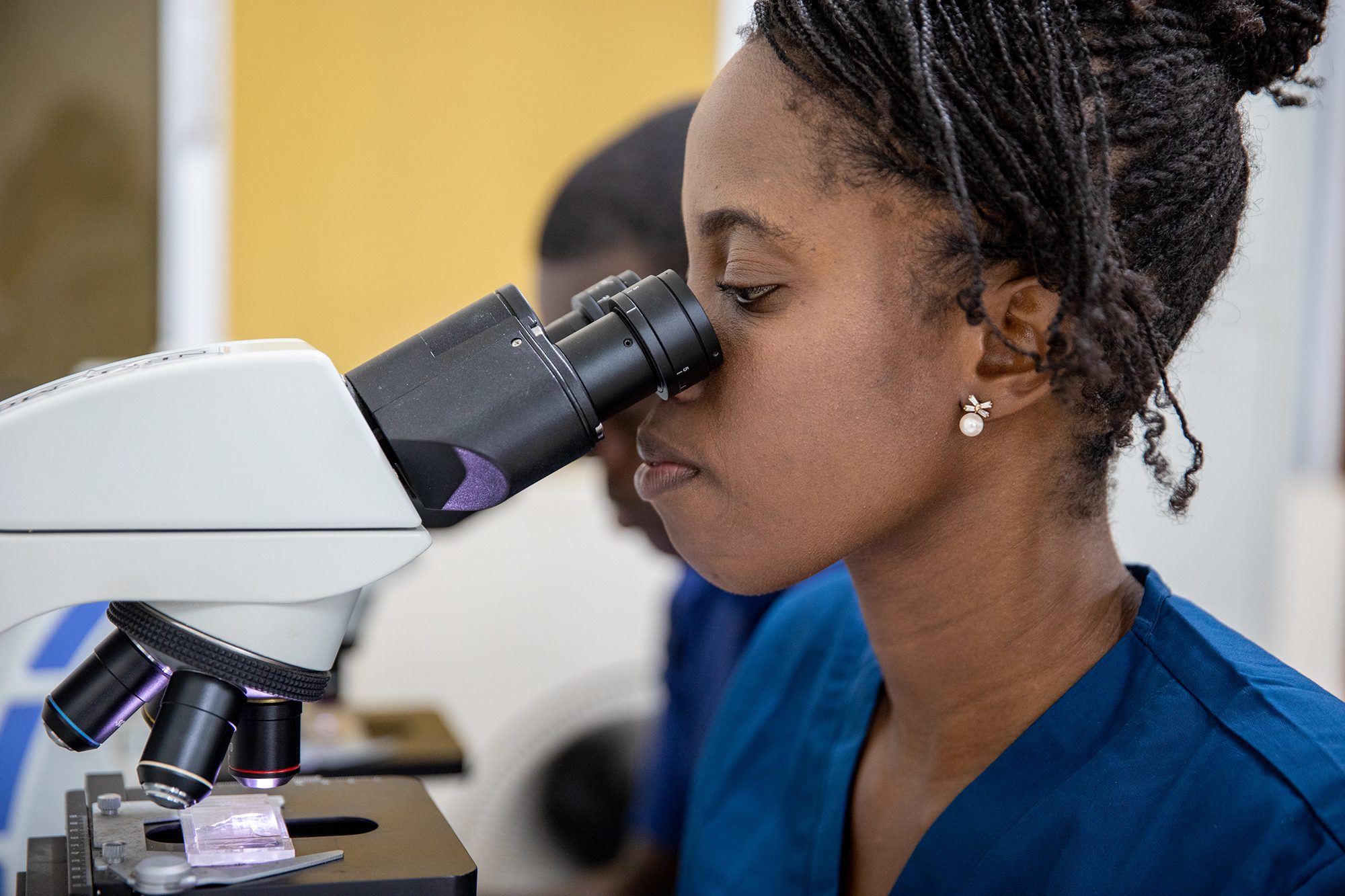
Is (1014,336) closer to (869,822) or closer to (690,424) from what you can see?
(690,424)

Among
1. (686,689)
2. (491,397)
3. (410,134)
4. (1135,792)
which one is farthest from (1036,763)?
(410,134)

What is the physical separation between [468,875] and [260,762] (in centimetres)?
15

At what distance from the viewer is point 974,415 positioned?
0.82 metres

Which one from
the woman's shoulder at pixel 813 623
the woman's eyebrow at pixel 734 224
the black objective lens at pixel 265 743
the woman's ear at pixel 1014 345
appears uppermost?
the woman's eyebrow at pixel 734 224

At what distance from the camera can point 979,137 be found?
0.75 metres

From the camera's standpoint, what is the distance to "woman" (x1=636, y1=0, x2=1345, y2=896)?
0.75m

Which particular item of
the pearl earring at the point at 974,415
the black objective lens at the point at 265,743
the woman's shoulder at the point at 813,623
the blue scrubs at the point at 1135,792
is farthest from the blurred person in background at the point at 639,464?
the black objective lens at the point at 265,743

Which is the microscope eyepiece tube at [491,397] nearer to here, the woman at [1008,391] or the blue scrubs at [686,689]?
the woman at [1008,391]

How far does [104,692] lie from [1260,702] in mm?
743

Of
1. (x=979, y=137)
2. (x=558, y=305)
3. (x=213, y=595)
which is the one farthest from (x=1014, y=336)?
(x=558, y=305)

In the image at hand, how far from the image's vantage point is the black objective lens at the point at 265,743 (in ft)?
2.44

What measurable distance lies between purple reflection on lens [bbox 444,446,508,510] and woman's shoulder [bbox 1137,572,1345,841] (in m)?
0.49

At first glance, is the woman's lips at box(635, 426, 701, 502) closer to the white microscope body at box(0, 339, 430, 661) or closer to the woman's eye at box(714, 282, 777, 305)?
the woman's eye at box(714, 282, 777, 305)

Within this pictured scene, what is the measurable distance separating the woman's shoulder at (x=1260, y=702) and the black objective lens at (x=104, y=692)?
69 centimetres
